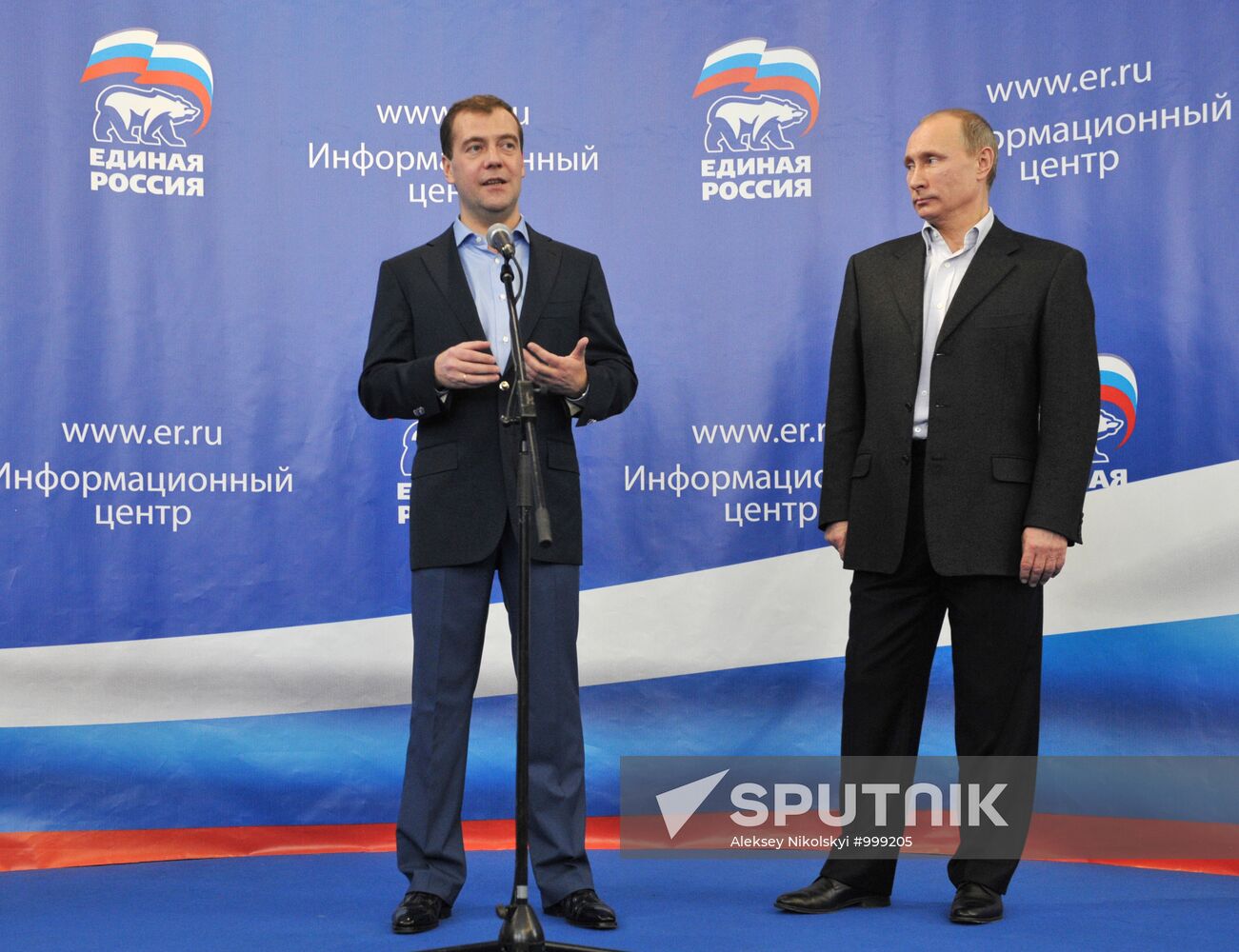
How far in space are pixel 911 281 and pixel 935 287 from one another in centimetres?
6

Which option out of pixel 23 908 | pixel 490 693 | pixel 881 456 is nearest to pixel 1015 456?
pixel 881 456

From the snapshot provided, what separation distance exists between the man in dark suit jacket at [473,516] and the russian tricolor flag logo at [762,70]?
1.57 m

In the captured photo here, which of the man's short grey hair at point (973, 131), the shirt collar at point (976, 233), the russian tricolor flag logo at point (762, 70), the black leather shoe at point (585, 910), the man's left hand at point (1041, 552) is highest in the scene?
the russian tricolor flag logo at point (762, 70)

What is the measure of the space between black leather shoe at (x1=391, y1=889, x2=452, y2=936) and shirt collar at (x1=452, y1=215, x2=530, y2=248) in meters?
1.52

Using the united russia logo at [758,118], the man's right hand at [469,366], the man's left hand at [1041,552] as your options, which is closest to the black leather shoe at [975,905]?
the man's left hand at [1041,552]

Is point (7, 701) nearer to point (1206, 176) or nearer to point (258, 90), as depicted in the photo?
point (258, 90)

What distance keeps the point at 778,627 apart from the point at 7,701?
2.40m

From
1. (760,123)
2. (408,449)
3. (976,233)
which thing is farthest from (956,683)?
(760,123)

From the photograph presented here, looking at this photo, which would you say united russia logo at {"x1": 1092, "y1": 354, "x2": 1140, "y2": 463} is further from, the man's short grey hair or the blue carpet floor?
the blue carpet floor

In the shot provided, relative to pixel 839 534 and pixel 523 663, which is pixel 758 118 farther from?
pixel 523 663

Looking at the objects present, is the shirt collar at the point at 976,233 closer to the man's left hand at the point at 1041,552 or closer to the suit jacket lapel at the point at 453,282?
the man's left hand at the point at 1041,552

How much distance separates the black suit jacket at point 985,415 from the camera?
3096 millimetres

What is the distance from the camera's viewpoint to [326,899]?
337cm

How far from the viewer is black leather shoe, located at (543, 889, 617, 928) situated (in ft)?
9.78
